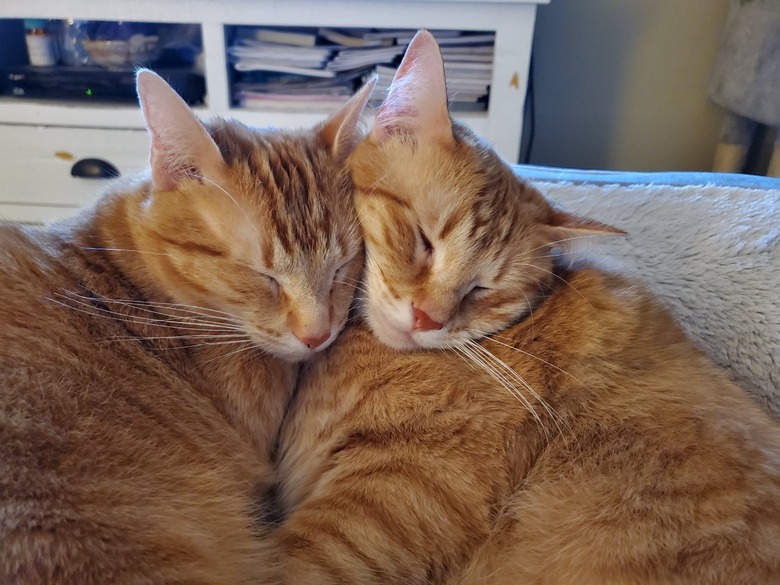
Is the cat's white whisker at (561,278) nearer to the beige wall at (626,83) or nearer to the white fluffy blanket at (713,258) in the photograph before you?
the white fluffy blanket at (713,258)

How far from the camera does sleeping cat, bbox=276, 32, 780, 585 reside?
1.00 m

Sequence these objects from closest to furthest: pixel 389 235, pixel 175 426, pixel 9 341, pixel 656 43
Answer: pixel 9 341, pixel 175 426, pixel 389 235, pixel 656 43

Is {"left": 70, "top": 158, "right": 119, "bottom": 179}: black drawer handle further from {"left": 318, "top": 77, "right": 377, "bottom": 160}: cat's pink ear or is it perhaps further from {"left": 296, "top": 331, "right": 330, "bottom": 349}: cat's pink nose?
{"left": 296, "top": 331, "right": 330, "bottom": 349}: cat's pink nose

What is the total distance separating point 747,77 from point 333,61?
1.86 metres

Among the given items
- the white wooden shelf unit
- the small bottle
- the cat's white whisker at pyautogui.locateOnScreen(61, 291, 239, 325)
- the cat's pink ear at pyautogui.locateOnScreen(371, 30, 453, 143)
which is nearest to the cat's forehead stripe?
the cat's pink ear at pyautogui.locateOnScreen(371, 30, 453, 143)

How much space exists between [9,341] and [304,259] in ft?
1.53

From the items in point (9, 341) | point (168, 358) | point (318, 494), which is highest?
point (9, 341)

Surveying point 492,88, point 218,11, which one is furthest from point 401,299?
point 218,11

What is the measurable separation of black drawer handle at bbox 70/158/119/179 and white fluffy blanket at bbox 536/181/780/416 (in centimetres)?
198

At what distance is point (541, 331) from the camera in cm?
127

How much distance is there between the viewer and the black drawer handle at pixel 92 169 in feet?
8.87

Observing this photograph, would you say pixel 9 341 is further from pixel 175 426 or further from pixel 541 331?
pixel 541 331

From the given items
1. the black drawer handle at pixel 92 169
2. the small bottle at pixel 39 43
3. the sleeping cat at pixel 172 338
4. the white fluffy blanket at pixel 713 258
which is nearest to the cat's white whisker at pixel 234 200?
the sleeping cat at pixel 172 338

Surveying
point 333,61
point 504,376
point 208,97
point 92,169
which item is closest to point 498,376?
point 504,376
